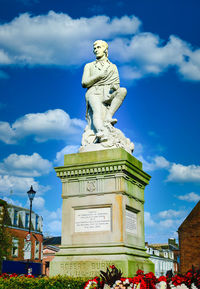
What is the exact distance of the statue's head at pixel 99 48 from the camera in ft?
42.5

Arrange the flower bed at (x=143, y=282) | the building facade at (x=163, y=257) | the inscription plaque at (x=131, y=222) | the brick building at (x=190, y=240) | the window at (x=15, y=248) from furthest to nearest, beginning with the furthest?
the building facade at (x=163, y=257)
the window at (x=15, y=248)
the brick building at (x=190, y=240)
the inscription plaque at (x=131, y=222)
the flower bed at (x=143, y=282)

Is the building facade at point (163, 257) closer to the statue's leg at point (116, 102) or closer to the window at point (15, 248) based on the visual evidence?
the window at point (15, 248)

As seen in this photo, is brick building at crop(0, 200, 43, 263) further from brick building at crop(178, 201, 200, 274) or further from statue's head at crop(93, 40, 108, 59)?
statue's head at crop(93, 40, 108, 59)

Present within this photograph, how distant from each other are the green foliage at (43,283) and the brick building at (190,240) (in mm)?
36803

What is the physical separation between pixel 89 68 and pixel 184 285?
7.71 metres

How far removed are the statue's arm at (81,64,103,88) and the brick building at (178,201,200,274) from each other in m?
35.3

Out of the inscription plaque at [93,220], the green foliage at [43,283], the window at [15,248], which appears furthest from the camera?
the window at [15,248]

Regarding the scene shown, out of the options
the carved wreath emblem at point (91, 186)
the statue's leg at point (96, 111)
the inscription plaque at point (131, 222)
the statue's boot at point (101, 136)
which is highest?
the statue's leg at point (96, 111)

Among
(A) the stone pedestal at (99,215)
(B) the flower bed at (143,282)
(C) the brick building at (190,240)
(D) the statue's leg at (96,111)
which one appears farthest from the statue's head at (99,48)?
(C) the brick building at (190,240)

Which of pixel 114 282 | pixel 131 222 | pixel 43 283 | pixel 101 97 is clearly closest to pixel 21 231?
pixel 101 97

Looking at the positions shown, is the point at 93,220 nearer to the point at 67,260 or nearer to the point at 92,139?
the point at 67,260

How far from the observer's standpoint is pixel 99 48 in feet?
42.6

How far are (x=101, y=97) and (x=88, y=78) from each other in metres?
0.76

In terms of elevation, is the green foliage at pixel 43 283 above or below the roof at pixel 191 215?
below
